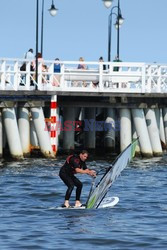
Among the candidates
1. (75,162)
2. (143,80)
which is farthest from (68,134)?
(75,162)

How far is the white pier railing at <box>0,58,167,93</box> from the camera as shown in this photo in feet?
106

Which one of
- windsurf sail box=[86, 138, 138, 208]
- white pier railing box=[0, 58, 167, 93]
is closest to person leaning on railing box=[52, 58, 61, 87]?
white pier railing box=[0, 58, 167, 93]

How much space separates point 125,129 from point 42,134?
129 inches

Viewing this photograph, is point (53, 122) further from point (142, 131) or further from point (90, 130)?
point (90, 130)

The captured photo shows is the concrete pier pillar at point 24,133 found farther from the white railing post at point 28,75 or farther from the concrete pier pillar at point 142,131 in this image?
the concrete pier pillar at point 142,131

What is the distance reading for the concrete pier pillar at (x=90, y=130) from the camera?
37.2 m

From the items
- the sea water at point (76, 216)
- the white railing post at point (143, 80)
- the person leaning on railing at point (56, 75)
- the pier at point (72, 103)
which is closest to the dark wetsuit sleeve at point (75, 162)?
the sea water at point (76, 216)

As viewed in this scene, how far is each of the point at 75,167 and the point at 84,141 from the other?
56.3 ft

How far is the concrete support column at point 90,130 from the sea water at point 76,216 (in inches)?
294

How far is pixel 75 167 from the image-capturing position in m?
20.6

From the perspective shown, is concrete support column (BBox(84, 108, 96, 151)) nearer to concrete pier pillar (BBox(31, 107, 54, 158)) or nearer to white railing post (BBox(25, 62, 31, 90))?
concrete pier pillar (BBox(31, 107, 54, 158))

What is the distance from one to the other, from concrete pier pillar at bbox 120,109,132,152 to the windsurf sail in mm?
12789

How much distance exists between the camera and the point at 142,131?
3409cm

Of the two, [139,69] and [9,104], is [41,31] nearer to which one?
[139,69]
